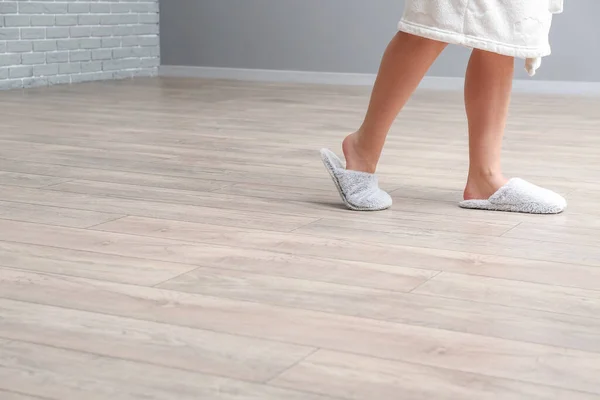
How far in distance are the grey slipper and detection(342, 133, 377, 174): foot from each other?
0.06ft

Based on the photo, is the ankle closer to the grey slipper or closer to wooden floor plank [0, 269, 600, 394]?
the grey slipper

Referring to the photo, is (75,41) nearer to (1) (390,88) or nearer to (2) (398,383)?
(1) (390,88)

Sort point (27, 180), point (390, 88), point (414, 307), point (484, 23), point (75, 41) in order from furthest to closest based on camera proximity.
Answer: point (75, 41) → point (27, 180) → point (390, 88) → point (484, 23) → point (414, 307)

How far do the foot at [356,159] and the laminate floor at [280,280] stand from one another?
0.09m

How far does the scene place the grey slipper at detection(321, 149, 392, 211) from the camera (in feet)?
5.73

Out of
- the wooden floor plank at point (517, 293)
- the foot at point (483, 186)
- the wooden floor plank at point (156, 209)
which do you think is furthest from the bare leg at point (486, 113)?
the wooden floor plank at point (517, 293)

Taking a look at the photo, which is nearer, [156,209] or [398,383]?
[398,383]

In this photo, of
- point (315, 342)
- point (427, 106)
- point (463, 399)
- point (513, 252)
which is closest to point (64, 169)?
point (513, 252)

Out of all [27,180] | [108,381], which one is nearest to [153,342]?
[108,381]

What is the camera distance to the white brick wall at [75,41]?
4.54 meters

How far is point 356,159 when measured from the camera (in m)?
1.79

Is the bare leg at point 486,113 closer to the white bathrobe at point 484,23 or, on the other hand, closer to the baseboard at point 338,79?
the white bathrobe at point 484,23

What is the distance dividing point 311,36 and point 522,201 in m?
3.59

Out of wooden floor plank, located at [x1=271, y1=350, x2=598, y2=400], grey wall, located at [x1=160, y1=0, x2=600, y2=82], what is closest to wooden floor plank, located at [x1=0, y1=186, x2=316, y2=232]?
wooden floor plank, located at [x1=271, y1=350, x2=598, y2=400]
